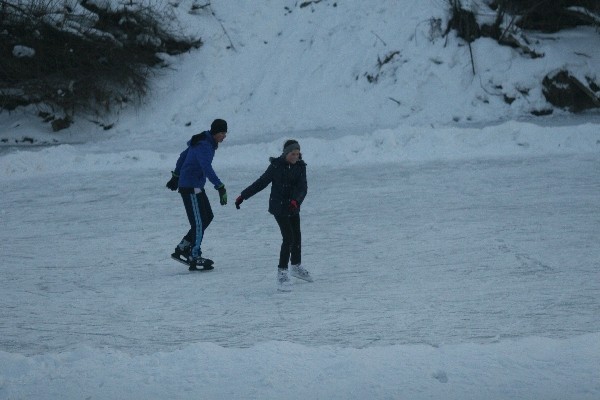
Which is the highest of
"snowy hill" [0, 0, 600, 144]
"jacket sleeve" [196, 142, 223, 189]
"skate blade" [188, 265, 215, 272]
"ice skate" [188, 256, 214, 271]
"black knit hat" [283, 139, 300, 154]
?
"snowy hill" [0, 0, 600, 144]

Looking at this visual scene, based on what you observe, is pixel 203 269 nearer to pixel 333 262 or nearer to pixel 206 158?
pixel 206 158

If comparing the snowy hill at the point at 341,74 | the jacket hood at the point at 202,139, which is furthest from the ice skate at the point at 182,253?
the snowy hill at the point at 341,74

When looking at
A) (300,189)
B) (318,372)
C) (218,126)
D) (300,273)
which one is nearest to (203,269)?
(300,273)

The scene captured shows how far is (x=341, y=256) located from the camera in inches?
290

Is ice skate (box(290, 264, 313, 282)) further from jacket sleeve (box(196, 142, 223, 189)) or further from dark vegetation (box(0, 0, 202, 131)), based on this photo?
dark vegetation (box(0, 0, 202, 131))

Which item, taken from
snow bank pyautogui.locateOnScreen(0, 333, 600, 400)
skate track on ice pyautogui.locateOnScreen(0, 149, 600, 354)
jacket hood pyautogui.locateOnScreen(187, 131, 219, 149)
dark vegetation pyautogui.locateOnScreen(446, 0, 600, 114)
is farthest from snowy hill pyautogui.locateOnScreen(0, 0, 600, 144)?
snow bank pyautogui.locateOnScreen(0, 333, 600, 400)

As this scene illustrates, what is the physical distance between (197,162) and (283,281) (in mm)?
1482

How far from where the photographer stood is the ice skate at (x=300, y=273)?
6477 millimetres

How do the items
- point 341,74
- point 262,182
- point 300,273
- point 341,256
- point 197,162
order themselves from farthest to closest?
1. point 341,74
2. point 341,256
3. point 197,162
4. point 300,273
5. point 262,182

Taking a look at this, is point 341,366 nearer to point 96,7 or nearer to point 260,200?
point 260,200

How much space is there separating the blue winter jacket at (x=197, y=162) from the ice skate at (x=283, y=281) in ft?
3.36

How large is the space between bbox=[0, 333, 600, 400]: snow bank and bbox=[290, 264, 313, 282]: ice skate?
1.80 metres

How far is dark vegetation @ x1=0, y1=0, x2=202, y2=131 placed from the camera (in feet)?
58.6

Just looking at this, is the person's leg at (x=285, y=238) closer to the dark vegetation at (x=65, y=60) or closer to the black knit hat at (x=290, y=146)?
the black knit hat at (x=290, y=146)
